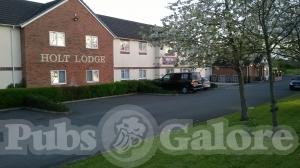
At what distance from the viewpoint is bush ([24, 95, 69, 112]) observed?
793 inches

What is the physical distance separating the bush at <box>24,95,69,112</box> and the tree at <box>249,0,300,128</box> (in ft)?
38.9

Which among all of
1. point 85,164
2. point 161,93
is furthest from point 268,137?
point 161,93

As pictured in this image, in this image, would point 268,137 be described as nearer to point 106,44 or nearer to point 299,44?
point 299,44

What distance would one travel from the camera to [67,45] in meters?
30.8

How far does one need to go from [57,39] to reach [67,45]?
102 centimetres

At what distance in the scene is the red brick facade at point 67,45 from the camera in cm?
2790

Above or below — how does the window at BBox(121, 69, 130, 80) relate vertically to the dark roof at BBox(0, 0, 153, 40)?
below

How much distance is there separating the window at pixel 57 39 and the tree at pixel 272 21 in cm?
2093

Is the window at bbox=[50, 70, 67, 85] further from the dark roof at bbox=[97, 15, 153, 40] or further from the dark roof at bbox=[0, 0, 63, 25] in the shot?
the dark roof at bbox=[97, 15, 153, 40]

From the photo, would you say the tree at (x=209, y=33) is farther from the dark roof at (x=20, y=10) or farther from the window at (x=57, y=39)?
the window at (x=57, y=39)

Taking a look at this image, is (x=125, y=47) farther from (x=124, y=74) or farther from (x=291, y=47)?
(x=291, y=47)

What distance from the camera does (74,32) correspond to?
3144 cm

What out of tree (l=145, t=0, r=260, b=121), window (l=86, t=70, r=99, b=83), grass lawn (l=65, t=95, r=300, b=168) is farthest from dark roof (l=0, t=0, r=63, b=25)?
grass lawn (l=65, t=95, r=300, b=168)

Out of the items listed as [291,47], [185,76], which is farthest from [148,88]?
[291,47]
